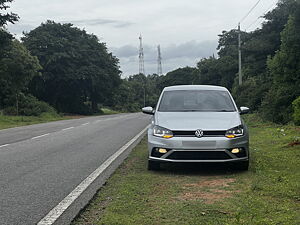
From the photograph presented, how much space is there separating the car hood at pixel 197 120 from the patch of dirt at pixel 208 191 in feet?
3.27

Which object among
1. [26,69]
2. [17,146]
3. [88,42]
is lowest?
[17,146]

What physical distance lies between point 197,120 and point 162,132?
2.29 feet

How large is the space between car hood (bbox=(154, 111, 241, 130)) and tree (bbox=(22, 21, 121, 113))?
143ft

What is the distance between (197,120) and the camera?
8070 millimetres

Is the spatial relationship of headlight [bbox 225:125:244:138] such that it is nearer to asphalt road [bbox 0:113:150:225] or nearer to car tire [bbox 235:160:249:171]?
car tire [bbox 235:160:249:171]

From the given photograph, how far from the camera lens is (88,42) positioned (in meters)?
57.1

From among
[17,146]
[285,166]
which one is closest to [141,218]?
[285,166]

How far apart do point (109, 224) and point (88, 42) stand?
53.7 m

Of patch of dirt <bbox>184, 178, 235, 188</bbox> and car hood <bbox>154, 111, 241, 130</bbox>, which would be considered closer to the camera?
patch of dirt <bbox>184, 178, 235, 188</bbox>

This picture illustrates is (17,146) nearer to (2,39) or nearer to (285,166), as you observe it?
(285,166)

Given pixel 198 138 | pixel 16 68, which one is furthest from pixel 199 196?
pixel 16 68

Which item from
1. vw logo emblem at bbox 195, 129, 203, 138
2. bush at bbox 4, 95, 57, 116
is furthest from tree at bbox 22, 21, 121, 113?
vw logo emblem at bbox 195, 129, 203, 138

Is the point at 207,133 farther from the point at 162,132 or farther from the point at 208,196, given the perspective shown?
the point at 208,196

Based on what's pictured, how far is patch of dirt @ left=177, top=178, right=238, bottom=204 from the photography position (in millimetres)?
6098
